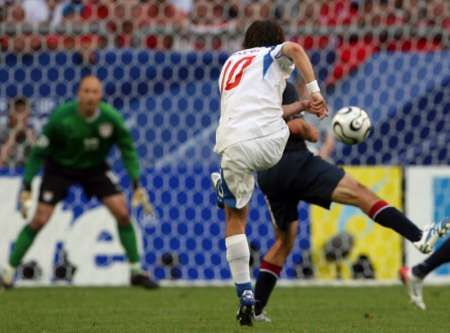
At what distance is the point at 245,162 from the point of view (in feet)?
21.4

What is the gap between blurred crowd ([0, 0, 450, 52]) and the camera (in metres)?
12.4

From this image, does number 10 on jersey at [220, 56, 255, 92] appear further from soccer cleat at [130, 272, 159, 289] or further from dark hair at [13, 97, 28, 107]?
dark hair at [13, 97, 28, 107]

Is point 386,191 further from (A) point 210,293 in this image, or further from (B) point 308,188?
(B) point 308,188

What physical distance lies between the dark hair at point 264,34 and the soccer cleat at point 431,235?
141cm

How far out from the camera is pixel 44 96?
12.1 meters

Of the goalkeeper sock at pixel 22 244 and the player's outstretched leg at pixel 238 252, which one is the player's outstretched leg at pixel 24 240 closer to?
the goalkeeper sock at pixel 22 244

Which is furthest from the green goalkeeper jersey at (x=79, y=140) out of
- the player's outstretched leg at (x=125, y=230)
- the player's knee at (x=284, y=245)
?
the player's knee at (x=284, y=245)

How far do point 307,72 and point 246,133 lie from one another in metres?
0.49

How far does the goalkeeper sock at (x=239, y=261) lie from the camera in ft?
21.4

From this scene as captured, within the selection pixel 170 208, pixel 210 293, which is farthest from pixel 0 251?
pixel 210 293

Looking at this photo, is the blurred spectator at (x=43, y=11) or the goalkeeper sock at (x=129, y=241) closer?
the goalkeeper sock at (x=129, y=241)

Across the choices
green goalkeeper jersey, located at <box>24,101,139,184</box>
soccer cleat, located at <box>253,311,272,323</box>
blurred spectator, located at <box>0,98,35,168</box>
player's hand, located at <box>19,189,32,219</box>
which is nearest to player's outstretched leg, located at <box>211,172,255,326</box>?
soccer cleat, located at <box>253,311,272,323</box>

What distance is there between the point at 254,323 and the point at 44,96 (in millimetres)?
5900

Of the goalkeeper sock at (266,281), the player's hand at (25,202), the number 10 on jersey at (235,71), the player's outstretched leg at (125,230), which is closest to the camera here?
the number 10 on jersey at (235,71)
